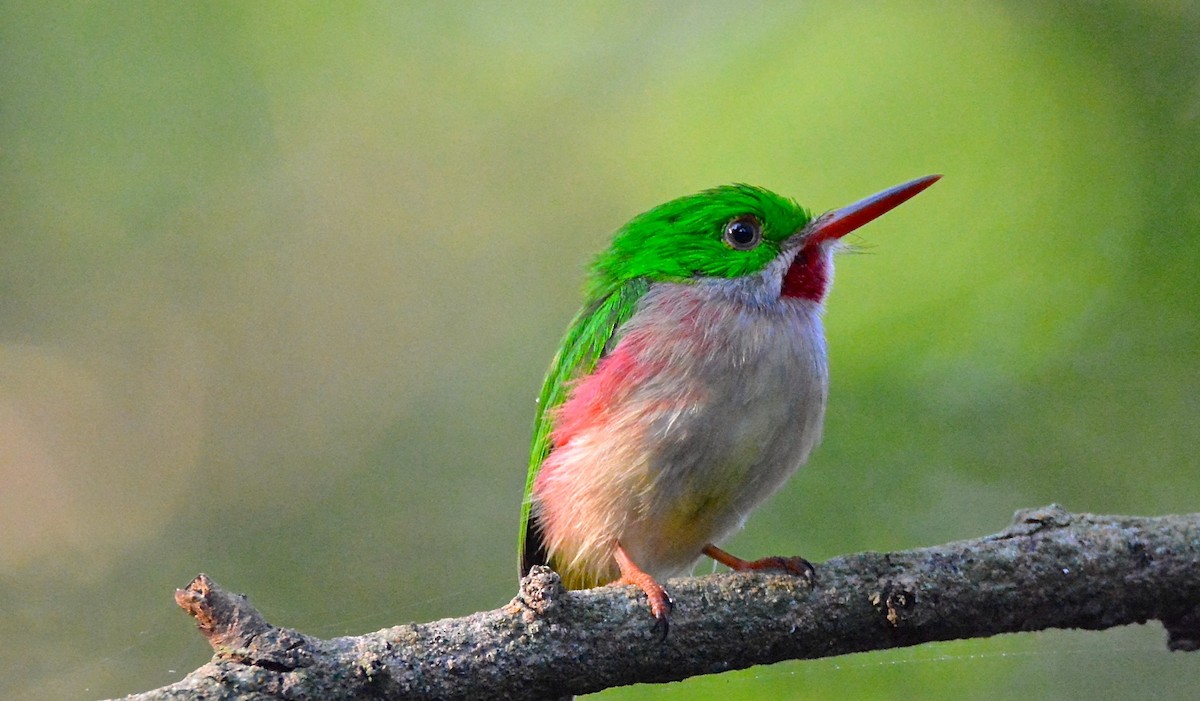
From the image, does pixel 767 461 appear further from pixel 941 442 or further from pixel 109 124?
pixel 109 124

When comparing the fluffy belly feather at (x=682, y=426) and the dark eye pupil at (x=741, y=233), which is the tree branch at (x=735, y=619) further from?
the dark eye pupil at (x=741, y=233)

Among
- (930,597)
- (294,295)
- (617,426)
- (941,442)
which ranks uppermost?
(294,295)

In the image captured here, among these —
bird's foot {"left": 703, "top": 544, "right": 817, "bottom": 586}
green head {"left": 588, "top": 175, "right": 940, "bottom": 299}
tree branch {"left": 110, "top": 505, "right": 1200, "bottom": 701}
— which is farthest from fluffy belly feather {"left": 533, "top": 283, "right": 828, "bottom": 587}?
tree branch {"left": 110, "top": 505, "right": 1200, "bottom": 701}

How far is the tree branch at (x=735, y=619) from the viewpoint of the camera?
2334 mm

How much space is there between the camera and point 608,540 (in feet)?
10.9

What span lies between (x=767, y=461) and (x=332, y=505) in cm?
352

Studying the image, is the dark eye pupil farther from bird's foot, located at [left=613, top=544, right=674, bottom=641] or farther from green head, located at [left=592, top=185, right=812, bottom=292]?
bird's foot, located at [left=613, top=544, right=674, bottom=641]

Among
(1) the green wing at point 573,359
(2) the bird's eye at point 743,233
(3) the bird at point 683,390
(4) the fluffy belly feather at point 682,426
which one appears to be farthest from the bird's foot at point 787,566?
(2) the bird's eye at point 743,233

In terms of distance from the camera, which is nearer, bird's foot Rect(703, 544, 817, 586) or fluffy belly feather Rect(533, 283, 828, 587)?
bird's foot Rect(703, 544, 817, 586)

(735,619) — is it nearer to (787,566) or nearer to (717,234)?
(787,566)

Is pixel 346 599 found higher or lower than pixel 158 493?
lower

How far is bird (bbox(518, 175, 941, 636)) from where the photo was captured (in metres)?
3.14

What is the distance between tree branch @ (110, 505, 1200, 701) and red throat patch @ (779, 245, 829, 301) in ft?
3.17

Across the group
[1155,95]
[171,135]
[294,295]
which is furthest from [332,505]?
[1155,95]
